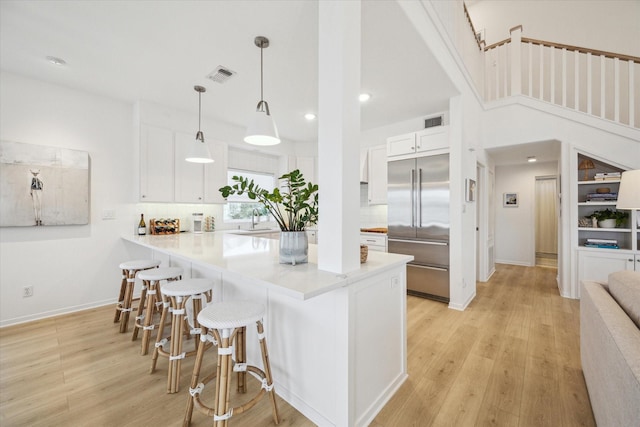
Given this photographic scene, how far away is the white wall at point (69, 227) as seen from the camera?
294 cm

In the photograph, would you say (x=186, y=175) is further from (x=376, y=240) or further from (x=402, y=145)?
(x=402, y=145)

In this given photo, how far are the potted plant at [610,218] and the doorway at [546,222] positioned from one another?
8.18ft

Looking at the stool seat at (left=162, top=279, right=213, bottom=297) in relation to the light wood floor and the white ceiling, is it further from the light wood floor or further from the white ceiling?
the white ceiling

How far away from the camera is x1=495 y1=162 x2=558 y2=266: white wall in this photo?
590 centimetres

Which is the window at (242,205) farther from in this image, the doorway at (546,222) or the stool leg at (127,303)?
the doorway at (546,222)

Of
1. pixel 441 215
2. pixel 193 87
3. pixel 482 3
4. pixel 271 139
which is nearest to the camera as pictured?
pixel 271 139

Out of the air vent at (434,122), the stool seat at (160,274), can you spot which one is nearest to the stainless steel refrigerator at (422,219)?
the air vent at (434,122)

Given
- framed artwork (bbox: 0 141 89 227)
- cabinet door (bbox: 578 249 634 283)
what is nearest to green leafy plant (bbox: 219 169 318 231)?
framed artwork (bbox: 0 141 89 227)

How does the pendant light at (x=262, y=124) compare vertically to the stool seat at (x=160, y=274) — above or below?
above

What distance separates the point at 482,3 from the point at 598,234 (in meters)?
5.52

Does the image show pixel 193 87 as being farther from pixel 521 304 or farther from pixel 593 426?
pixel 521 304

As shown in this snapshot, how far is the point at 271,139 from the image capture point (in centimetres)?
251

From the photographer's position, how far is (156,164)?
12.4 feet

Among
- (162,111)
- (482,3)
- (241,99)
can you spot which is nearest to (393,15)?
(241,99)
